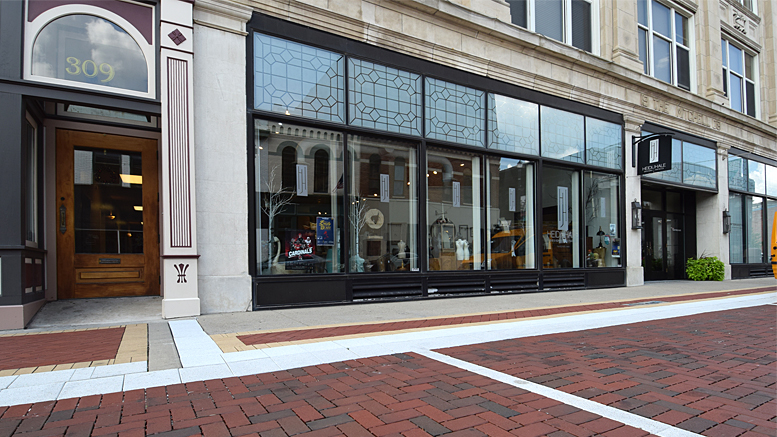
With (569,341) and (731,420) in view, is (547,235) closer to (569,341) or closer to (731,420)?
(569,341)

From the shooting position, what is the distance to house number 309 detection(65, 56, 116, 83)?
6406 mm

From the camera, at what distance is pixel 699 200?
17891 millimetres

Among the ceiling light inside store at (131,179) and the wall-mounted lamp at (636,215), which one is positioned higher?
the ceiling light inside store at (131,179)

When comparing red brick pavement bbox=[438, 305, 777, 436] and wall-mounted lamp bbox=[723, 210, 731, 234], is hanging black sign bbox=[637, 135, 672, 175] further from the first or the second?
red brick pavement bbox=[438, 305, 777, 436]

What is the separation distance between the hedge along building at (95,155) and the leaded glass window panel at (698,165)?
16.6 metres

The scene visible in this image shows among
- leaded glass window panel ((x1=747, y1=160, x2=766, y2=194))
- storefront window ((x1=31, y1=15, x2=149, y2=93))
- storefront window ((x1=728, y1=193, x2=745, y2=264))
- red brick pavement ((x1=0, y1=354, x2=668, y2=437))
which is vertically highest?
storefront window ((x1=31, y1=15, x2=149, y2=93))

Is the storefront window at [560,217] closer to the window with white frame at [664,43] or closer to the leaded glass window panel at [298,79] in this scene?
the window with white frame at [664,43]

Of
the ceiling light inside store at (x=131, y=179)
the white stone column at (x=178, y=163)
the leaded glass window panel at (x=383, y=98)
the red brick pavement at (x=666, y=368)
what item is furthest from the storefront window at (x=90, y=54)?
the red brick pavement at (x=666, y=368)

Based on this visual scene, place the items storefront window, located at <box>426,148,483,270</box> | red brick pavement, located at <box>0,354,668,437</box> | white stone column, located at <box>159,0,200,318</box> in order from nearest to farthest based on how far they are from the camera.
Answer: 1. red brick pavement, located at <box>0,354,668,437</box>
2. white stone column, located at <box>159,0,200,318</box>
3. storefront window, located at <box>426,148,483,270</box>

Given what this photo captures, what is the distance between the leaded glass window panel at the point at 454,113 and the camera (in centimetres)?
1006

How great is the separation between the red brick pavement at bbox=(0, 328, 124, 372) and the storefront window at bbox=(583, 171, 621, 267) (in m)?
11.8

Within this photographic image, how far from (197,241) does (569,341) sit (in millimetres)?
5717

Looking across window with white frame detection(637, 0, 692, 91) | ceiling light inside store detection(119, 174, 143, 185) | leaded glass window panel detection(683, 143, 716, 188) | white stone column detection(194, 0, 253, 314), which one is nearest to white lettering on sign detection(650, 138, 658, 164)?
window with white frame detection(637, 0, 692, 91)

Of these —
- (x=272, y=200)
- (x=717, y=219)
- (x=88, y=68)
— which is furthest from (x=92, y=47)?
(x=717, y=219)
